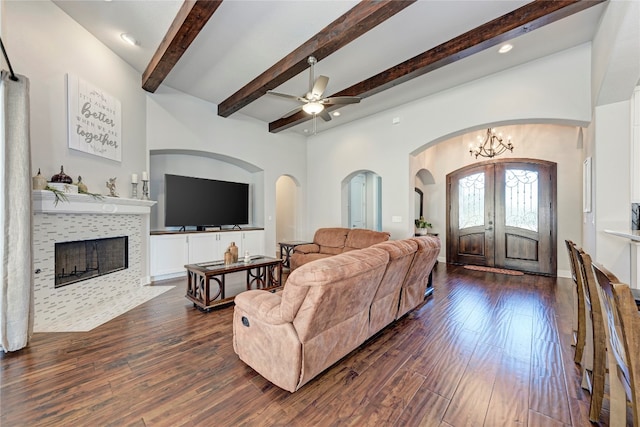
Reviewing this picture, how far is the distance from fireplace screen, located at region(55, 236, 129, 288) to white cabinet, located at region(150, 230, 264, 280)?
0.58 meters

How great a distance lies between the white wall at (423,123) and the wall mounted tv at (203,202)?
2.07 m

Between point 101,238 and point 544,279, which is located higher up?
point 101,238

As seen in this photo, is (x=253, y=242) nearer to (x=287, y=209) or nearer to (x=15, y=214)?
(x=287, y=209)

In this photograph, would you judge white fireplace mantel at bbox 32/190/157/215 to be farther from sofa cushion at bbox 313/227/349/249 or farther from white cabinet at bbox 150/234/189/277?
sofa cushion at bbox 313/227/349/249

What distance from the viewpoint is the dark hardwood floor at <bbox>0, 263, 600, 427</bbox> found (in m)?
1.62

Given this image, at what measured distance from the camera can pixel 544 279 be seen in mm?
Result: 4918

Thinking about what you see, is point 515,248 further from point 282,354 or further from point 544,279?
point 282,354

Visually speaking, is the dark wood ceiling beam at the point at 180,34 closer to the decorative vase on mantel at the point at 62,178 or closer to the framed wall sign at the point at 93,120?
the framed wall sign at the point at 93,120

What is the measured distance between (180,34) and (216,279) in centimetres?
298

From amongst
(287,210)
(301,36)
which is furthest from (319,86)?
(287,210)

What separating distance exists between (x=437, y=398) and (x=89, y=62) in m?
5.42

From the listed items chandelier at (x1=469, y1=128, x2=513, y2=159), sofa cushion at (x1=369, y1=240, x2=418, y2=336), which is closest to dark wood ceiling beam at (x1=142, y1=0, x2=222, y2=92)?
sofa cushion at (x1=369, y1=240, x2=418, y2=336)

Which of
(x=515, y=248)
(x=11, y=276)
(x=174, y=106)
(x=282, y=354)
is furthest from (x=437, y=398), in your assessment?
(x=174, y=106)

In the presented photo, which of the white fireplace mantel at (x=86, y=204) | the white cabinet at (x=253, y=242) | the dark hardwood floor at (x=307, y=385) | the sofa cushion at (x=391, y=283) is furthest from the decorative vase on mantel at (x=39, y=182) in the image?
the sofa cushion at (x=391, y=283)
